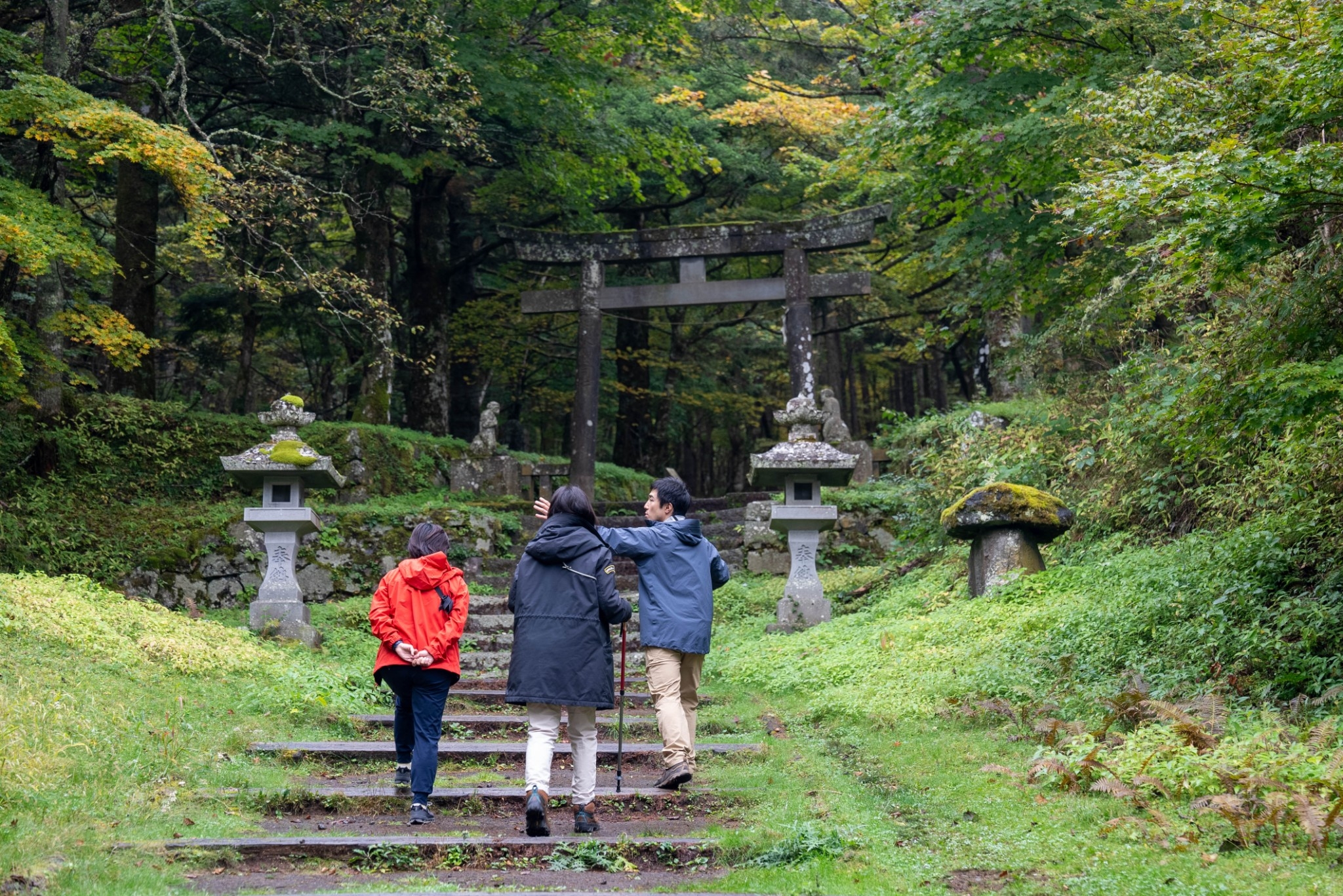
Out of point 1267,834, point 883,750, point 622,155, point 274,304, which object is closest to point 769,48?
point 622,155

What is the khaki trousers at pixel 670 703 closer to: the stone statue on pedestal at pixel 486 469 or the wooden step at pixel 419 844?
the wooden step at pixel 419 844

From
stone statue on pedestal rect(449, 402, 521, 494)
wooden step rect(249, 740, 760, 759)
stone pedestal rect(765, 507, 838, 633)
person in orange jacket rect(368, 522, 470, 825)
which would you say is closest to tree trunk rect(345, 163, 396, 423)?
stone statue on pedestal rect(449, 402, 521, 494)

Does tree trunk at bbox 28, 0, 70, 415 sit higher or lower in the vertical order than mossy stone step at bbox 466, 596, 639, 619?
higher

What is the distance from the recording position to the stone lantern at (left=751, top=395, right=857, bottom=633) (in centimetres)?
1228

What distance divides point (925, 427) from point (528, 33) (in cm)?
906

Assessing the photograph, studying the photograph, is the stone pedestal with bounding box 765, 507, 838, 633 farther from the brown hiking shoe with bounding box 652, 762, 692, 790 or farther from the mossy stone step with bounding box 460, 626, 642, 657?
the brown hiking shoe with bounding box 652, 762, 692, 790

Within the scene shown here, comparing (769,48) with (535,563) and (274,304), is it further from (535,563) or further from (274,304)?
(535,563)

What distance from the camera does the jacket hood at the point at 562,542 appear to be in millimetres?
5789

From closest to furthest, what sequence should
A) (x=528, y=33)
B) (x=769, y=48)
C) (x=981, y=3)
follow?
1. (x=981, y=3)
2. (x=528, y=33)
3. (x=769, y=48)

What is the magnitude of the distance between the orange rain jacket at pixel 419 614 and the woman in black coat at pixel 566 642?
17.4 inches

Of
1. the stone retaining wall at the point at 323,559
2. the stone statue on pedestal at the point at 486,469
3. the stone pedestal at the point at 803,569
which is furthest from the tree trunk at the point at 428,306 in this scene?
the stone pedestal at the point at 803,569

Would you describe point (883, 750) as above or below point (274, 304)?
below

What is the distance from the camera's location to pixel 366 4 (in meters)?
15.4

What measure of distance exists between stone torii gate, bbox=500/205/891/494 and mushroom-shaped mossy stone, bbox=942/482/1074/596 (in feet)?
24.8
